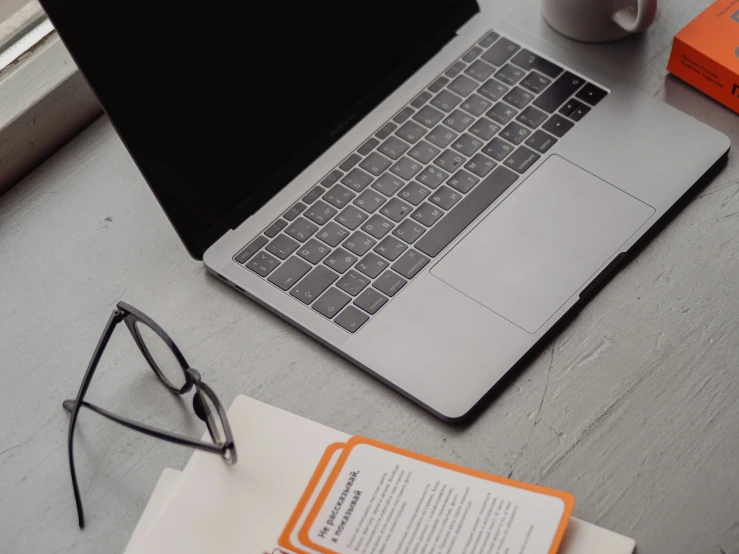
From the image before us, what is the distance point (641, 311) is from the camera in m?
0.74

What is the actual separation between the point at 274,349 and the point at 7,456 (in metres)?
0.24

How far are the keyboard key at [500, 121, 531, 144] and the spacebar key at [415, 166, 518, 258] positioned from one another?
0.12 ft

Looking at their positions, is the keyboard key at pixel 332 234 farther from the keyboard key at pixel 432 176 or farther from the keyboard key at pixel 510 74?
the keyboard key at pixel 510 74

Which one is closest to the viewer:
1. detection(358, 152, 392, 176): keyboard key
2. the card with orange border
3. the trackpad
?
the card with orange border

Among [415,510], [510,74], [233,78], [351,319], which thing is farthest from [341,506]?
[510,74]

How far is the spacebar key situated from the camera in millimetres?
778

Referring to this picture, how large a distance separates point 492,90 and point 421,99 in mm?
71

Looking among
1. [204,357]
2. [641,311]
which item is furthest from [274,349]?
[641,311]

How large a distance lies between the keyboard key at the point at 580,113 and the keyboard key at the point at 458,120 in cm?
10

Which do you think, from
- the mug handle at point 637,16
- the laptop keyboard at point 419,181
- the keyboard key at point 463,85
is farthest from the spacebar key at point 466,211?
the mug handle at point 637,16

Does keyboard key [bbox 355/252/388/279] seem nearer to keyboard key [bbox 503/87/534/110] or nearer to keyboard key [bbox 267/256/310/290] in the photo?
keyboard key [bbox 267/256/310/290]

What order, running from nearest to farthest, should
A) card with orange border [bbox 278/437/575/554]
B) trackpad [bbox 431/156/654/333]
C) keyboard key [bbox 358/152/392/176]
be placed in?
card with orange border [bbox 278/437/575/554] < trackpad [bbox 431/156/654/333] < keyboard key [bbox 358/152/392/176]

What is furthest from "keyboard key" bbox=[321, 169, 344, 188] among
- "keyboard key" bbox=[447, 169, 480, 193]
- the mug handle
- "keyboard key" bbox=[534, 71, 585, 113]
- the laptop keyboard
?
the mug handle

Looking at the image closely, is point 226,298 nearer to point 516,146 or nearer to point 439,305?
point 439,305
